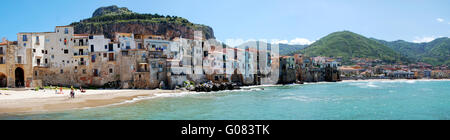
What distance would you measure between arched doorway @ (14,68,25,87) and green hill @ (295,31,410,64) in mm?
137932

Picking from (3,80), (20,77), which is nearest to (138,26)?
(20,77)

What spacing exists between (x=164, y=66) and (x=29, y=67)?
66.8 ft

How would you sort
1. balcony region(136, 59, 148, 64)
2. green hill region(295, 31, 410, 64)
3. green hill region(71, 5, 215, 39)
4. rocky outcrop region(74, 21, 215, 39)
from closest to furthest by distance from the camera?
1. balcony region(136, 59, 148, 64)
2. rocky outcrop region(74, 21, 215, 39)
3. green hill region(71, 5, 215, 39)
4. green hill region(295, 31, 410, 64)

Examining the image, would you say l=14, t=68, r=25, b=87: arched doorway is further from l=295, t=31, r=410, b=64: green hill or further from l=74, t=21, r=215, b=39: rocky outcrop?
l=295, t=31, r=410, b=64: green hill

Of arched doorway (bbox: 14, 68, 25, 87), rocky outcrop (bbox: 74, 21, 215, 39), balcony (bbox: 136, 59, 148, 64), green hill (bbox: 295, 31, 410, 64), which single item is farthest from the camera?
green hill (bbox: 295, 31, 410, 64)

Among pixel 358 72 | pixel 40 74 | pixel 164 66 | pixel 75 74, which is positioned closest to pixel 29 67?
pixel 40 74

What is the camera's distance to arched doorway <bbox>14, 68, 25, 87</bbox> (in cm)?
4477

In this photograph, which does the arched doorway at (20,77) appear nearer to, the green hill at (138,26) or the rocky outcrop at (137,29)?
the green hill at (138,26)

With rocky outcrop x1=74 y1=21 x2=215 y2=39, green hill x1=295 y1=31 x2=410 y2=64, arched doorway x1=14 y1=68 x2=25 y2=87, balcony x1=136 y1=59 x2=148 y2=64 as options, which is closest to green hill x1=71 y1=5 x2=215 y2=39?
rocky outcrop x1=74 y1=21 x2=215 y2=39

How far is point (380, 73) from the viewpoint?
12419 cm

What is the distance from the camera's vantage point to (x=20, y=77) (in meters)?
45.6

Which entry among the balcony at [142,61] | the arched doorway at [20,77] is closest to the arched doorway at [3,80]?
the arched doorway at [20,77]

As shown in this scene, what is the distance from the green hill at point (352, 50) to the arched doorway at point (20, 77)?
137932 mm
